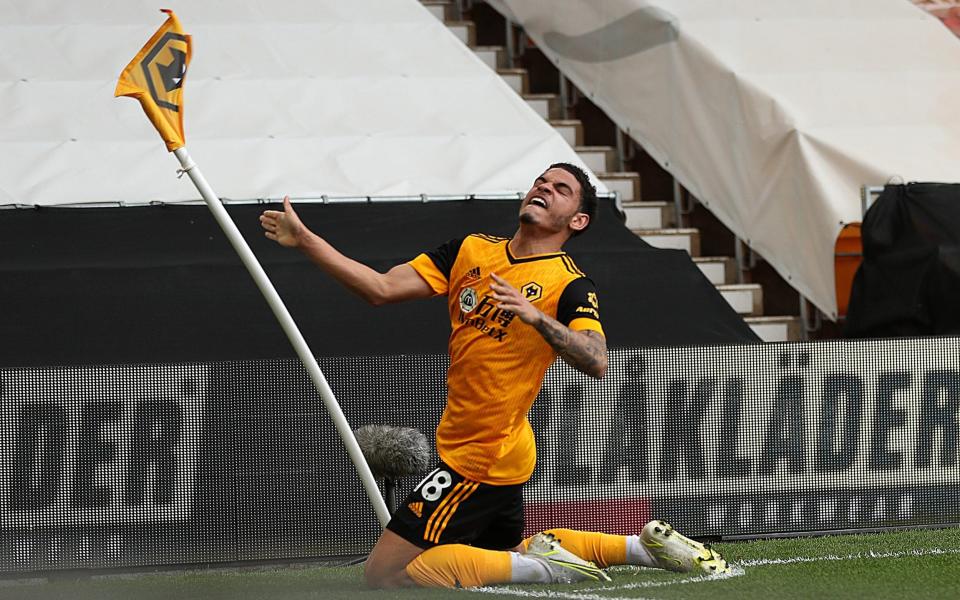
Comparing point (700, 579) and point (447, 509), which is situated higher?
point (447, 509)

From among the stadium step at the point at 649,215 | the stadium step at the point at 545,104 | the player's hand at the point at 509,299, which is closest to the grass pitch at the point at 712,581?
the player's hand at the point at 509,299

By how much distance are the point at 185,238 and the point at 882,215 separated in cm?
449

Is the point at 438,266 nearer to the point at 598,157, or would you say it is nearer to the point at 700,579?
the point at 700,579

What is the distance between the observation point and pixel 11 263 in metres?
8.88

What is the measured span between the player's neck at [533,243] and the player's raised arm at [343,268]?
372 millimetres

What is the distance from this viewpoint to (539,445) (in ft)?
23.8

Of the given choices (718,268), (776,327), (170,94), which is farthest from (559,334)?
(718,268)

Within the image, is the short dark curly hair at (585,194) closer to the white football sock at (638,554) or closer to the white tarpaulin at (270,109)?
the white football sock at (638,554)

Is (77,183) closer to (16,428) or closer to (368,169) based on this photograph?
(368,169)

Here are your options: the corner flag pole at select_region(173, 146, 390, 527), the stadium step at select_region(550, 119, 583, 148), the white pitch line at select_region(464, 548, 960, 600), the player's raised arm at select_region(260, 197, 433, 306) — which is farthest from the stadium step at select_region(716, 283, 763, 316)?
the player's raised arm at select_region(260, 197, 433, 306)

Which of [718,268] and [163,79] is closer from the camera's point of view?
[163,79]

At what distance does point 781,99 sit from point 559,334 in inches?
269

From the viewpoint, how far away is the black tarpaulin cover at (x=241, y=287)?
8.32m

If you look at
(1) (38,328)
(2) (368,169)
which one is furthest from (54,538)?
(2) (368,169)
